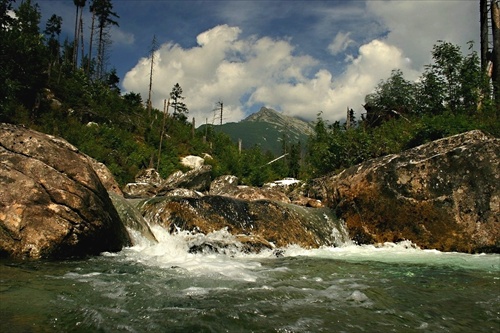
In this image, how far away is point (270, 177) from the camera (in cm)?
3031

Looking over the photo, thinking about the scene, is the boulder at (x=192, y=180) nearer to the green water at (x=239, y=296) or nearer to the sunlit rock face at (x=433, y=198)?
the sunlit rock face at (x=433, y=198)

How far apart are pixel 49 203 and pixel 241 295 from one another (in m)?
3.81

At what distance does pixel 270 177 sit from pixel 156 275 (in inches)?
997

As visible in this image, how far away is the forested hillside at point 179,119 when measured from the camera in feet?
54.8

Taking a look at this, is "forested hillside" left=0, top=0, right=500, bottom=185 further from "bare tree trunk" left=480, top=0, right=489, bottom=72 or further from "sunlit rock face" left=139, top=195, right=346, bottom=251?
"sunlit rock face" left=139, top=195, right=346, bottom=251

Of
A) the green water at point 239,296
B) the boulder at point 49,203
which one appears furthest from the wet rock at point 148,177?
the green water at point 239,296

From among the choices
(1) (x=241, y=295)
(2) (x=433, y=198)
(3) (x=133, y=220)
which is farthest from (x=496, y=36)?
(1) (x=241, y=295)

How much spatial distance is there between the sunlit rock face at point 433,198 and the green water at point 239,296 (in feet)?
8.96

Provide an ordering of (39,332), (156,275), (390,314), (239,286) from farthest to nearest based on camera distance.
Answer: (156,275), (239,286), (390,314), (39,332)

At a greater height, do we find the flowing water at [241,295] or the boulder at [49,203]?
the boulder at [49,203]

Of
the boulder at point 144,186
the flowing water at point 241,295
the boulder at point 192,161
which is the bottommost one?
the flowing water at point 241,295

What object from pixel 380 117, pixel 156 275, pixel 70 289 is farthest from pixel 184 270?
pixel 380 117

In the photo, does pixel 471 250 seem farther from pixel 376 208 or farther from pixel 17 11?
Result: pixel 17 11

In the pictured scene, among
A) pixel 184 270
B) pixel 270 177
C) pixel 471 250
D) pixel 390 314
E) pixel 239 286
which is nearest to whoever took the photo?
pixel 390 314
